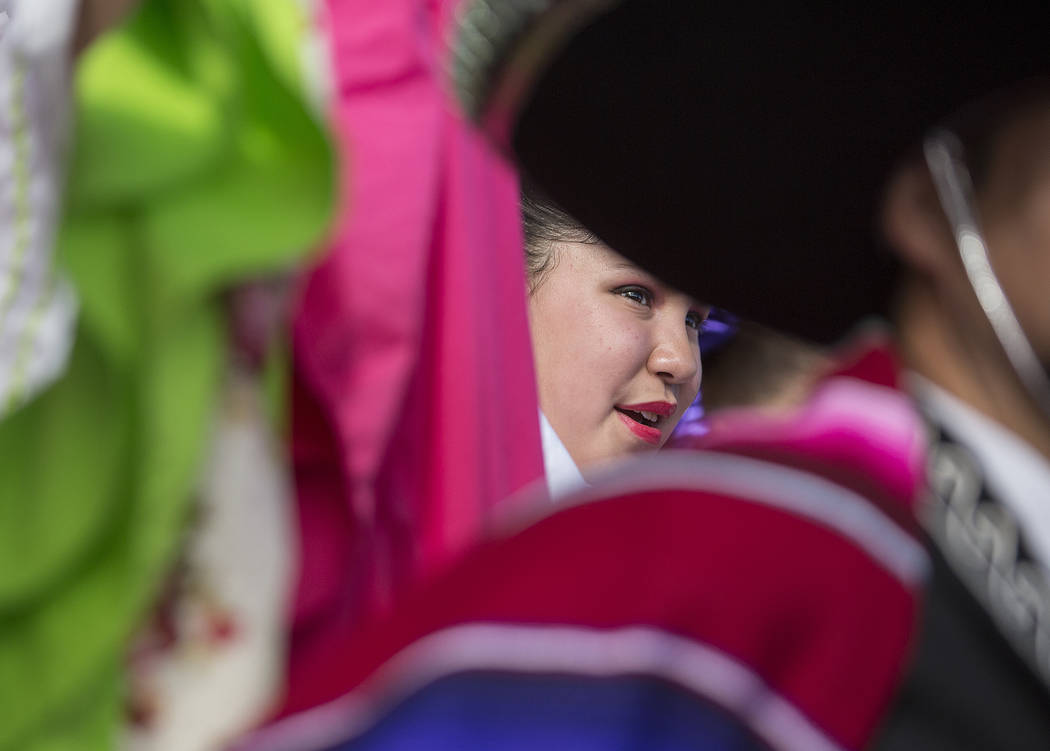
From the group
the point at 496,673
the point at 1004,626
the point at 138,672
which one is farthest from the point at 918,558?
the point at 138,672

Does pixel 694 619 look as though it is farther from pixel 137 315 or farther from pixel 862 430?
pixel 137 315

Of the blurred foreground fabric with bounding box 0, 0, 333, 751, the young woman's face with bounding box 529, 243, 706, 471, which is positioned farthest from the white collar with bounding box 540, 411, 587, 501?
the blurred foreground fabric with bounding box 0, 0, 333, 751

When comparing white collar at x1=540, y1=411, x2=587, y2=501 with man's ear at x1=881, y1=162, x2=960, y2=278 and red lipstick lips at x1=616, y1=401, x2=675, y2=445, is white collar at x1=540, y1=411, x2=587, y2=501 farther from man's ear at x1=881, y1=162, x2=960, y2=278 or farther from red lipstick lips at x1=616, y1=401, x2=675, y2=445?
man's ear at x1=881, y1=162, x2=960, y2=278

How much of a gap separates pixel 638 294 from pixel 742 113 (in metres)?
0.29

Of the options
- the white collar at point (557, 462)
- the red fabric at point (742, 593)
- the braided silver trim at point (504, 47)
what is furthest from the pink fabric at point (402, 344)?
the red fabric at point (742, 593)

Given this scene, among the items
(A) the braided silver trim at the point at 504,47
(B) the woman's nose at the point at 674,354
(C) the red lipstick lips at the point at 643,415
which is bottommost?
(C) the red lipstick lips at the point at 643,415

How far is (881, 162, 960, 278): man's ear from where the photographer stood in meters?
0.60

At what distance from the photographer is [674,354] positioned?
37.6 inches

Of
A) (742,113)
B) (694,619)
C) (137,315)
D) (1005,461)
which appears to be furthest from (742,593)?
(137,315)

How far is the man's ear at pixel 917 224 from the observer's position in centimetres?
60

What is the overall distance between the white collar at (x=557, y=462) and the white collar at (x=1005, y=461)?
1.30 ft

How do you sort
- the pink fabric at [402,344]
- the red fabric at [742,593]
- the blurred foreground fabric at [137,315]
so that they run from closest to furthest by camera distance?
the red fabric at [742,593] < the blurred foreground fabric at [137,315] < the pink fabric at [402,344]

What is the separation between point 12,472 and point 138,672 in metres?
0.12

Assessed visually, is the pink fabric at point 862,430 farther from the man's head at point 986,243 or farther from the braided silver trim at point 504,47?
the braided silver trim at point 504,47
